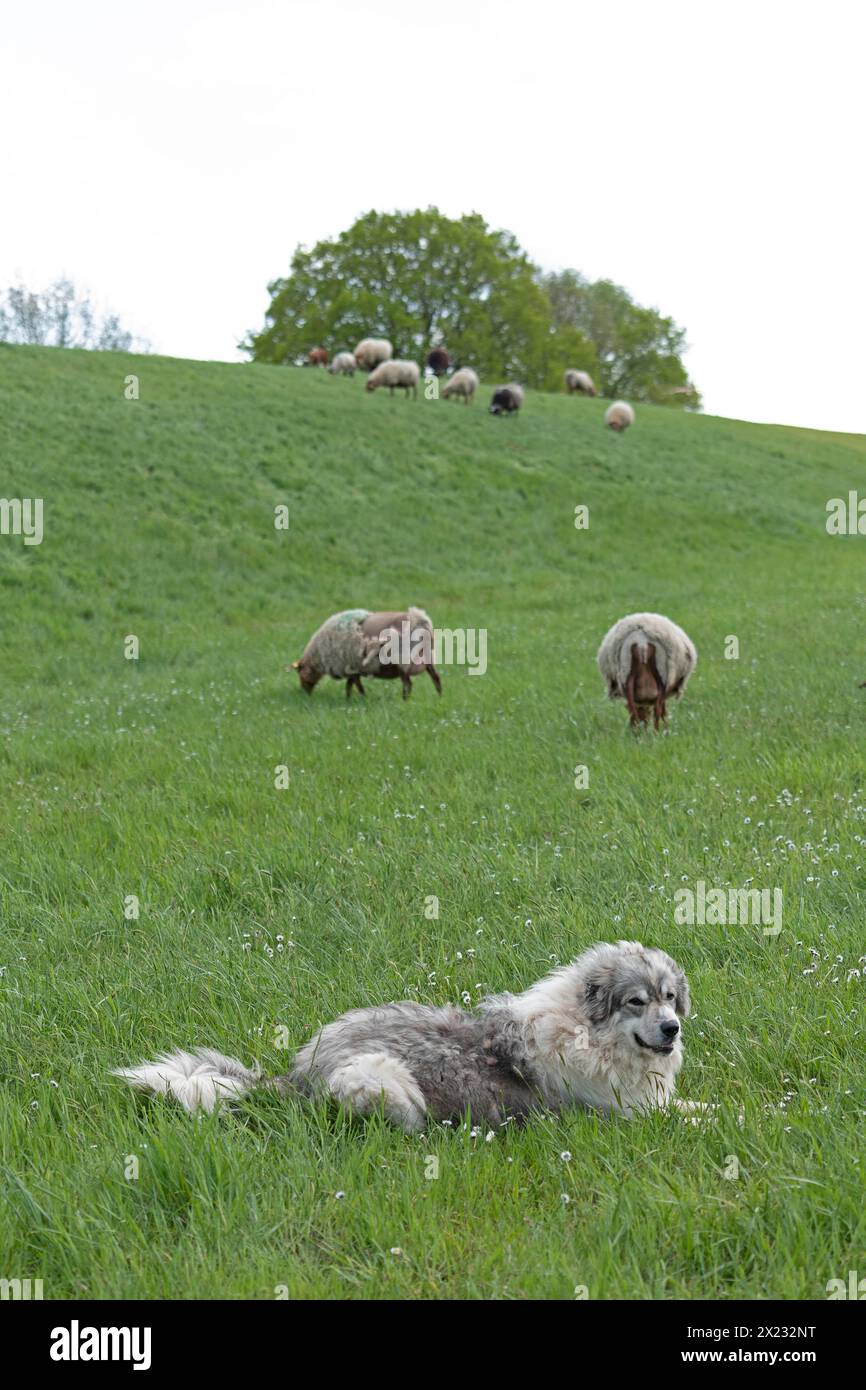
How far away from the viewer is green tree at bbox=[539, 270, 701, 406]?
238 ft

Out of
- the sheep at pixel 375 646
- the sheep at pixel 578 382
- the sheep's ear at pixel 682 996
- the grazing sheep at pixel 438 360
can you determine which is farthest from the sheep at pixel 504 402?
the sheep's ear at pixel 682 996

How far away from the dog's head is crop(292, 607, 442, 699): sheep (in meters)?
8.68

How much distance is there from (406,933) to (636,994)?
5.52 feet

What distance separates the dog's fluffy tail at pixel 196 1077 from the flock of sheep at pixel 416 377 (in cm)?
3919

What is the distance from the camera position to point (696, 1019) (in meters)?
4.34

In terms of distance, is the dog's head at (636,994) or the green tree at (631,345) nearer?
the dog's head at (636,994)

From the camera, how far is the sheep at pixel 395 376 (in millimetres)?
40750

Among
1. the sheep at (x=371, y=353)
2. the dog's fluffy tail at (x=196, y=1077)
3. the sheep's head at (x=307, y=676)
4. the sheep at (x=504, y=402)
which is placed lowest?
the dog's fluffy tail at (x=196, y=1077)

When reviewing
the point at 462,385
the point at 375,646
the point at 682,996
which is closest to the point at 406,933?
the point at 682,996

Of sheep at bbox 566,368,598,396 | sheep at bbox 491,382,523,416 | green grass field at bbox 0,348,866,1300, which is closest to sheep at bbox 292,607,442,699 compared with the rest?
green grass field at bbox 0,348,866,1300

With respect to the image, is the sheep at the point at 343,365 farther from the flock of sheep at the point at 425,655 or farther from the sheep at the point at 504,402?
the flock of sheep at the point at 425,655

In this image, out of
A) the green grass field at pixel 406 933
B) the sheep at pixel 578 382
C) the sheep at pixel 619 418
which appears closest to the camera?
the green grass field at pixel 406 933
